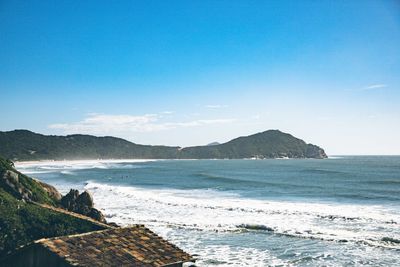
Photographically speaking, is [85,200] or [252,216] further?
[252,216]

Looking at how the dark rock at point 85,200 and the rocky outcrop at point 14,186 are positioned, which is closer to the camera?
the rocky outcrop at point 14,186

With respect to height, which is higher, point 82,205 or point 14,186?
point 14,186

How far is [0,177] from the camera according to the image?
89.1ft

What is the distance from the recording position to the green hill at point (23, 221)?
20453 millimetres

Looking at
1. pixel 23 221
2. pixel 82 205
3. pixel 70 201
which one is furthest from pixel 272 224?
pixel 23 221

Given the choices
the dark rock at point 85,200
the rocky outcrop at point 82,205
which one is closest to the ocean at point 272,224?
the rocky outcrop at point 82,205

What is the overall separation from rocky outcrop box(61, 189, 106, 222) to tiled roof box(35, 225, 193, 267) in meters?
15.8

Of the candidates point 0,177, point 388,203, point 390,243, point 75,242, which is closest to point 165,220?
point 0,177

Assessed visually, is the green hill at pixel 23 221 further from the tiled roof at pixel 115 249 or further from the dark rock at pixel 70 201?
the tiled roof at pixel 115 249

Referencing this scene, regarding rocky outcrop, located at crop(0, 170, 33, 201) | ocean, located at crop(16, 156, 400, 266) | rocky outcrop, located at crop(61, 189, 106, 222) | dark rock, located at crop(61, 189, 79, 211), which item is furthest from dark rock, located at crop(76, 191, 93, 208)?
ocean, located at crop(16, 156, 400, 266)

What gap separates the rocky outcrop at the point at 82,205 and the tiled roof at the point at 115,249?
51.9ft

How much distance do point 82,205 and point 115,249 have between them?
1751 centimetres

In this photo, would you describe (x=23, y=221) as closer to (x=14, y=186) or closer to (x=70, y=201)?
(x=14, y=186)

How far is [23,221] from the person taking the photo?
71.9 feet
